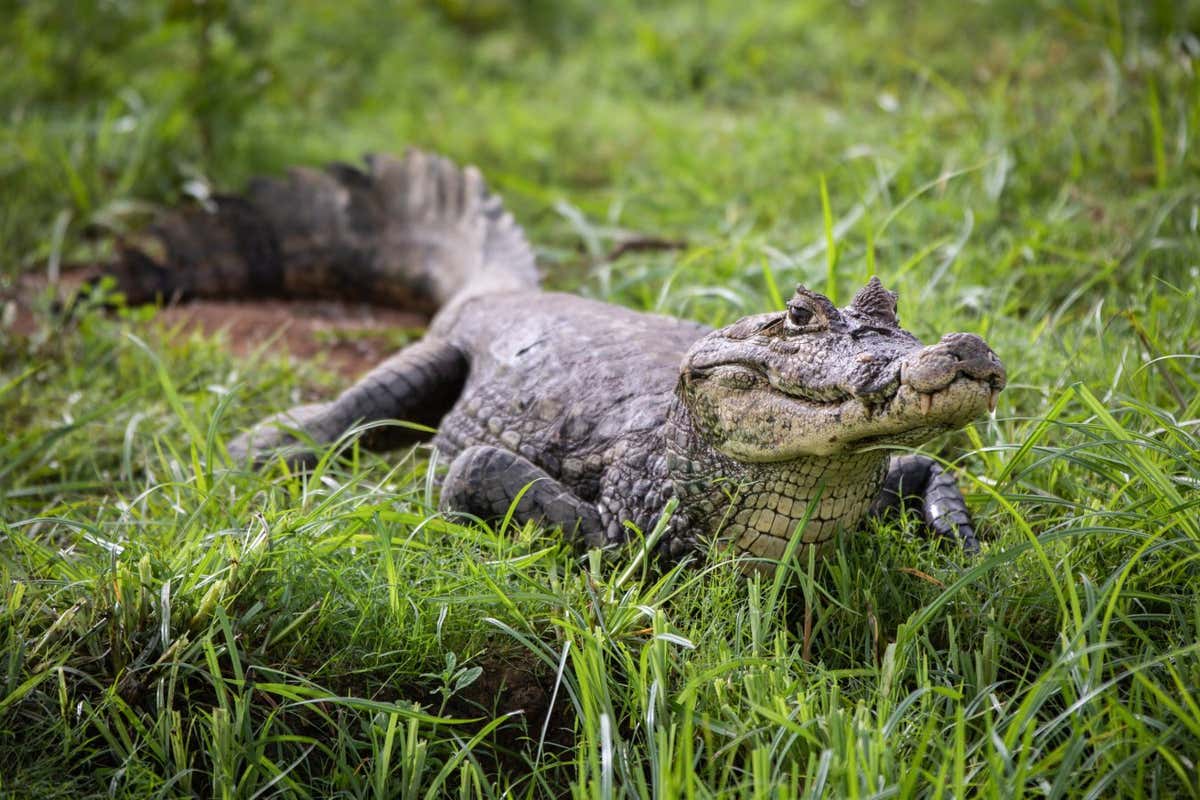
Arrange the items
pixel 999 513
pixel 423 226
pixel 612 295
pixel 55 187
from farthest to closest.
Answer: pixel 55 187 → pixel 423 226 → pixel 612 295 → pixel 999 513

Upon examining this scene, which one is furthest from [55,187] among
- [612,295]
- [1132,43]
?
[1132,43]

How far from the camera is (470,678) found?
2.46 metres

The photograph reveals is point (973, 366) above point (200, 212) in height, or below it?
above

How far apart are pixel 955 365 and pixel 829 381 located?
1.05 feet

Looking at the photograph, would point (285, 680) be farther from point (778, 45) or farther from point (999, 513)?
point (778, 45)

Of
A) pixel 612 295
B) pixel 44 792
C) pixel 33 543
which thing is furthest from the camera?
pixel 612 295

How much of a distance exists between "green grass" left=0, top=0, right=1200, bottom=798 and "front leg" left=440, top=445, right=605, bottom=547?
0.35ft

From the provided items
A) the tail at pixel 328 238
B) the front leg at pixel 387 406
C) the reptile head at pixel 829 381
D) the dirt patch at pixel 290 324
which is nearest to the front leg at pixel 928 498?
the reptile head at pixel 829 381

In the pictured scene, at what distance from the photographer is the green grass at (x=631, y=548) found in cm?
227

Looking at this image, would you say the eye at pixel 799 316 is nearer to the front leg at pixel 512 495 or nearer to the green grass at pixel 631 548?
the green grass at pixel 631 548

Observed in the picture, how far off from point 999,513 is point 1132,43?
13.5 feet

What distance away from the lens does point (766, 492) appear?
2.74 metres

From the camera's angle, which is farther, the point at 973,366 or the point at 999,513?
the point at 999,513

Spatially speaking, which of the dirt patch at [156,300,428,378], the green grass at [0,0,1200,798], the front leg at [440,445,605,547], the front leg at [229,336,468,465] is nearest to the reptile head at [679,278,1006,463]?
the green grass at [0,0,1200,798]
